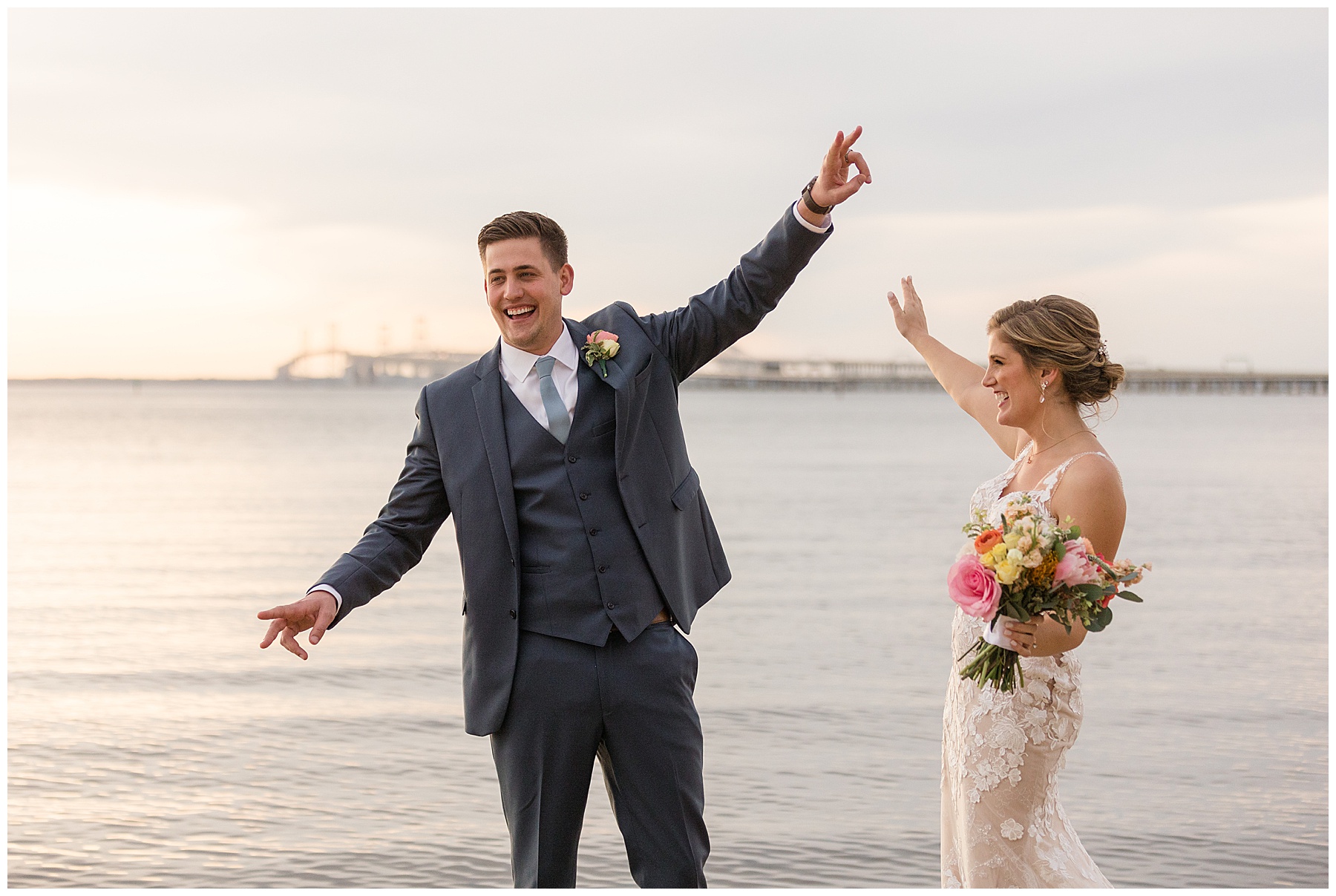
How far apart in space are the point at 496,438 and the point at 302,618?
2.44 feet

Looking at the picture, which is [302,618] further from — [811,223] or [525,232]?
[811,223]

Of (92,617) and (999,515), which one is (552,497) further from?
(92,617)

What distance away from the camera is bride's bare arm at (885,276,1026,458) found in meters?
4.55

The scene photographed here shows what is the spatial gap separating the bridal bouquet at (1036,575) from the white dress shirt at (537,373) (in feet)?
3.45

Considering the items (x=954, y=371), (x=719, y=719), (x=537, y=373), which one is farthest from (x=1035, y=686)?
(x=719, y=719)

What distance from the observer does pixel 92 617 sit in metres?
12.7

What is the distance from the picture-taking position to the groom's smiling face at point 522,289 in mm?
3699

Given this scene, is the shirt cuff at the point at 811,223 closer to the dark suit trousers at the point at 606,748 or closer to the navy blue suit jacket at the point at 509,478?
the navy blue suit jacket at the point at 509,478


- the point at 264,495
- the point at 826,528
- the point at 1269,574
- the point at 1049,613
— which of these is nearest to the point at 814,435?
the point at 264,495

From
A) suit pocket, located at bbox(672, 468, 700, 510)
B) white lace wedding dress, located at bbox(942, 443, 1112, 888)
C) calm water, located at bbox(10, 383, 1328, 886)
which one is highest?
suit pocket, located at bbox(672, 468, 700, 510)

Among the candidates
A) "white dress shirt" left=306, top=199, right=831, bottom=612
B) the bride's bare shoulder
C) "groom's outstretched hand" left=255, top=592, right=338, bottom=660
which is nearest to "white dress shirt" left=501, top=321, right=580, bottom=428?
"white dress shirt" left=306, top=199, right=831, bottom=612

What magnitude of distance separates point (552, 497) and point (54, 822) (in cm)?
444

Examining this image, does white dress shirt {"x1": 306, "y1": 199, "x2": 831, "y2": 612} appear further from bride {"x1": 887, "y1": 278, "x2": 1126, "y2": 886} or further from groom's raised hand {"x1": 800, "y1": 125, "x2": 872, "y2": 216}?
bride {"x1": 887, "y1": 278, "x2": 1126, "y2": 886}

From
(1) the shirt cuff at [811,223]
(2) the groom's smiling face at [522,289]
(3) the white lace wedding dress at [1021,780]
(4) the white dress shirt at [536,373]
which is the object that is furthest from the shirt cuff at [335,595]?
(3) the white lace wedding dress at [1021,780]
